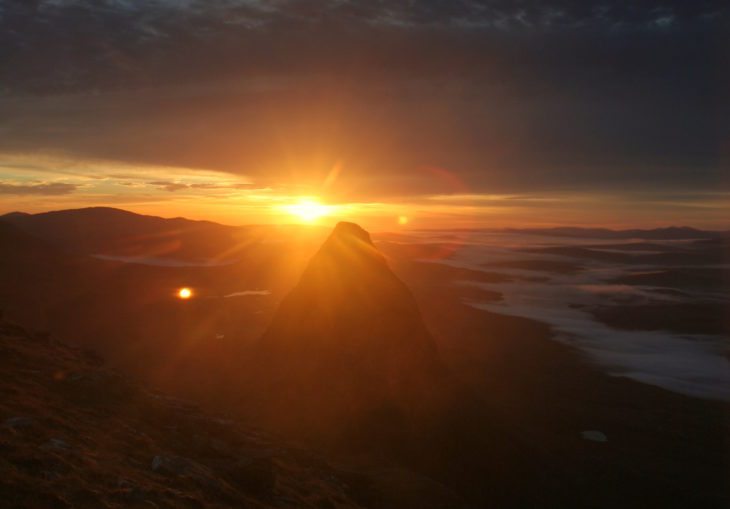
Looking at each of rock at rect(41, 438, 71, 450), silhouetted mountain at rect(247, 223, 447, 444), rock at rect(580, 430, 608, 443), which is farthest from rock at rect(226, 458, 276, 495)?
rock at rect(580, 430, 608, 443)

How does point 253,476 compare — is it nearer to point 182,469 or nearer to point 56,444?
point 182,469

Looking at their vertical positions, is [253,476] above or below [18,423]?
below

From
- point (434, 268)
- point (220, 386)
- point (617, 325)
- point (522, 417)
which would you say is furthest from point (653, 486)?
point (434, 268)

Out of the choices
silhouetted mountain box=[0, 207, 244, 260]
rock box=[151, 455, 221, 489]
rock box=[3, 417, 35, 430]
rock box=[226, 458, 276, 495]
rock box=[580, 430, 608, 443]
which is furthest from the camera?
silhouetted mountain box=[0, 207, 244, 260]

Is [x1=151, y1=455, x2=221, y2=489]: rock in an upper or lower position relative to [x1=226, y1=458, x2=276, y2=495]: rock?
upper

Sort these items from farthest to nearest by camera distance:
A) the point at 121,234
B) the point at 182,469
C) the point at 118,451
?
the point at 121,234 < the point at 118,451 < the point at 182,469

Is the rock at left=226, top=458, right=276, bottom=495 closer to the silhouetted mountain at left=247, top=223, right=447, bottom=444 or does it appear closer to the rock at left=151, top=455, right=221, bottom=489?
the rock at left=151, top=455, right=221, bottom=489

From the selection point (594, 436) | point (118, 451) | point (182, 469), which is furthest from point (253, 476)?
point (594, 436)

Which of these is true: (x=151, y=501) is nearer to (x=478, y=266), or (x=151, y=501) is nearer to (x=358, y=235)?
(x=358, y=235)
